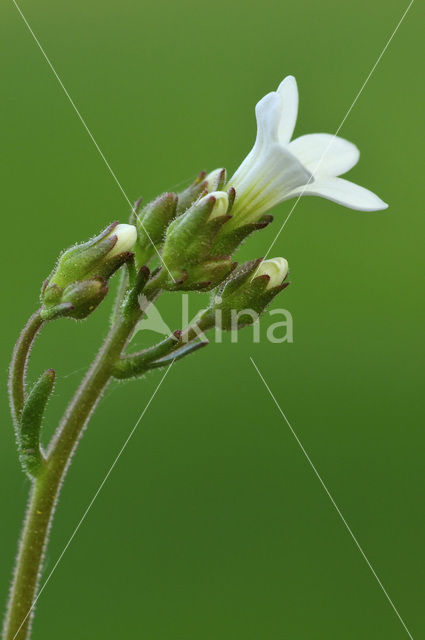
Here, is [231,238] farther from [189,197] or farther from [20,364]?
[20,364]

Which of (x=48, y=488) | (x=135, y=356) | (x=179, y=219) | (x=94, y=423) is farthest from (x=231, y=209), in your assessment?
(x=94, y=423)

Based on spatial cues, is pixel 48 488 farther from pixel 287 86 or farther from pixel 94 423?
pixel 94 423

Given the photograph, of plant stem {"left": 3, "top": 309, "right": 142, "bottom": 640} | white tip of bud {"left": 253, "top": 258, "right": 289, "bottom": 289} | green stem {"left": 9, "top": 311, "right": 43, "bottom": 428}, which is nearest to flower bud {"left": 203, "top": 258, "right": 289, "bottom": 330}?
white tip of bud {"left": 253, "top": 258, "right": 289, "bottom": 289}

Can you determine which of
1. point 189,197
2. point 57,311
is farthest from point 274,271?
point 57,311

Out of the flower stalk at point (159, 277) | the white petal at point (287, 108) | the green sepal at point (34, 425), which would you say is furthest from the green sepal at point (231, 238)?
the green sepal at point (34, 425)

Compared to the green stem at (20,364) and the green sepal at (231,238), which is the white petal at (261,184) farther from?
the green stem at (20,364)
